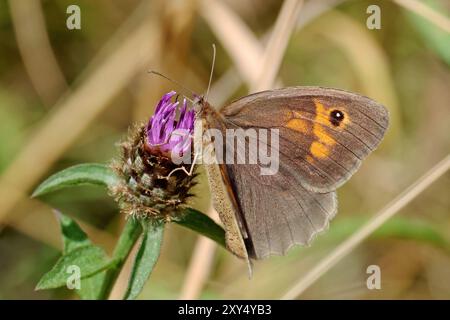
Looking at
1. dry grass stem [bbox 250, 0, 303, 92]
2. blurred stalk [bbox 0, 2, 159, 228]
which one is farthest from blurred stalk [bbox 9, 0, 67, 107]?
dry grass stem [bbox 250, 0, 303, 92]

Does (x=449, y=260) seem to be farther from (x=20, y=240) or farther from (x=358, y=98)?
(x=20, y=240)

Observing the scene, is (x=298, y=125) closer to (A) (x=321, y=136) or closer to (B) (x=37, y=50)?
(A) (x=321, y=136)

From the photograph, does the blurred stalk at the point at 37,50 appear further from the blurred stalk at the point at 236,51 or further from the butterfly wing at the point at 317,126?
the butterfly wing at the point at 317,126

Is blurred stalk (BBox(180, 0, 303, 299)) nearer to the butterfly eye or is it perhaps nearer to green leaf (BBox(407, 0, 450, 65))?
green leaf (BBox(407, 0, 450, 65))

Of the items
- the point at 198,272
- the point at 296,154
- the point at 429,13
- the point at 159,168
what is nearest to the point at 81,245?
the point at 159,168

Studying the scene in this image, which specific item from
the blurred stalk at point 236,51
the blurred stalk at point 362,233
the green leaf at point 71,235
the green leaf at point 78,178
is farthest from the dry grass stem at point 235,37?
the green leaf at point 71,235
